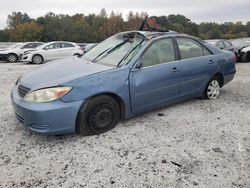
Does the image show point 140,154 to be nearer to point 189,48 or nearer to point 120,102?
point 120,102

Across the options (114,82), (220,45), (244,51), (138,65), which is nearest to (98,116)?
(114,82)

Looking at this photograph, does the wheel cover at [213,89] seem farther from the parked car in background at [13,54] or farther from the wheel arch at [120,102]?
the parked car in background at [13,54]

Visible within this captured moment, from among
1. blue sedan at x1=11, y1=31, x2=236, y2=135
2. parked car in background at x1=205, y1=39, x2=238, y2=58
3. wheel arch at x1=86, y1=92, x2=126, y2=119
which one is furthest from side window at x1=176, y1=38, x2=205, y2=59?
parked car in background at x1=205, y1=39, x2=238, y2=58

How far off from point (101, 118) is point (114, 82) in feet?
1.82

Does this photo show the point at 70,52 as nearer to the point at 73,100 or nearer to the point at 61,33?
the point at 73,100

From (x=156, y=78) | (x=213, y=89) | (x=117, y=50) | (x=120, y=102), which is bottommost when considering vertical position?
(x=213, y=89)

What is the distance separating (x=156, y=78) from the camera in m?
4.14

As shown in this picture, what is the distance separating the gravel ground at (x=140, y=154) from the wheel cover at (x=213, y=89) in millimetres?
881

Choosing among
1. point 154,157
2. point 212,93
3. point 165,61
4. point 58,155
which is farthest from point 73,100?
point 212,93

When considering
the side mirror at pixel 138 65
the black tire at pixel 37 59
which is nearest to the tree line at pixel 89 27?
the black tire at pixel 37 59

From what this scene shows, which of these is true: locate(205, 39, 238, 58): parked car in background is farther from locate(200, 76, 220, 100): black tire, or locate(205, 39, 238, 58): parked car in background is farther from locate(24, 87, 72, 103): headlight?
locate(24, 87, 72, 103): headlight

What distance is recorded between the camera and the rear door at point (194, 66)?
15.2 ft

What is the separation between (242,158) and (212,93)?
8.01ft

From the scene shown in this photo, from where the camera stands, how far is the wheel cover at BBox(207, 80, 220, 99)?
→ 17.5 ft
